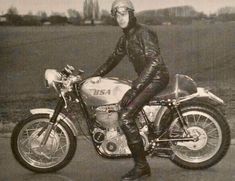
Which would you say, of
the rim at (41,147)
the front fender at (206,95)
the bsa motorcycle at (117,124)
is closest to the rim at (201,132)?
the bsa motorcycle at (117,124)

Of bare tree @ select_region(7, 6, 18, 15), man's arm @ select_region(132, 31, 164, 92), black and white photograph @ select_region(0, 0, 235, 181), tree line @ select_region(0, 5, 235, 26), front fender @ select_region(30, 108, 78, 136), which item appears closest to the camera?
man's arm @ select_region(132, 31, 164, 92)

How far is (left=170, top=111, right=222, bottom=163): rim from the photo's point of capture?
313cm

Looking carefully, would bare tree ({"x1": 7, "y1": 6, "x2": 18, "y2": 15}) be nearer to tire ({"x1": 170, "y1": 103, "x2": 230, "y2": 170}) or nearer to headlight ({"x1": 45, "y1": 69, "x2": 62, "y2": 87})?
headlight ({"x1": 45, "y1": 69, "x2": 62, "y2": 87})

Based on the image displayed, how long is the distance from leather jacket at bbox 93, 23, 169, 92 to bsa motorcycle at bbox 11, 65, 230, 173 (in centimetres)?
14

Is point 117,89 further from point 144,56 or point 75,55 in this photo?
point 75,55

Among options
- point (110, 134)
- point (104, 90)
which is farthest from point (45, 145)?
point (104, 90)

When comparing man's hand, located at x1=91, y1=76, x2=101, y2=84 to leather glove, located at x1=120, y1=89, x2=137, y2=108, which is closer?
A: leather glove, located at x1=120, y1=89, x2=137, y2=108

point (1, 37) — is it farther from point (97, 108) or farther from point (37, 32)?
point (97, 108)

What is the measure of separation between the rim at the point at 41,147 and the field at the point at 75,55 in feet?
0.94

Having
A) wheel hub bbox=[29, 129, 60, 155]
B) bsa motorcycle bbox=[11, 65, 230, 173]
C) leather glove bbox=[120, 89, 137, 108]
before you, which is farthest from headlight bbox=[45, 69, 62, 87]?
leather glove bbox=[120, 89, 137, 108]

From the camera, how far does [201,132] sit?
3160mm

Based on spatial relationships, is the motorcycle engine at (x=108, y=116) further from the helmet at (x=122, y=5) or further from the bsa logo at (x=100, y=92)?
the helmet at (x=122, y=5)

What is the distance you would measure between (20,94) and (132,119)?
1.13 metres

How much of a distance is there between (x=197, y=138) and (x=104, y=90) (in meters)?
0.80
